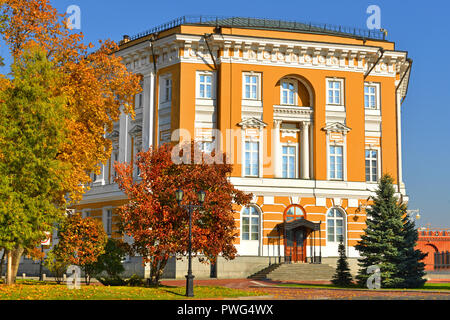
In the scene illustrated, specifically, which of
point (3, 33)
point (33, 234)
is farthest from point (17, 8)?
point (33, 234)

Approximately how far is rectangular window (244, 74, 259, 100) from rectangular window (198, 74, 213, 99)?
2256 mm

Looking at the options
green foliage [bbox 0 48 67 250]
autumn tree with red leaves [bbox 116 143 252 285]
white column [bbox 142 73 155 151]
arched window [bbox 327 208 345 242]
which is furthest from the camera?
white column [bbox 142 73 155 151]

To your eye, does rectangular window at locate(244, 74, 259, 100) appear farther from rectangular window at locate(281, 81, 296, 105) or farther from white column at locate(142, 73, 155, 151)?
white column at locate(142, 73, 155, 151)

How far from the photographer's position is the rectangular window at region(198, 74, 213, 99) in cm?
4234

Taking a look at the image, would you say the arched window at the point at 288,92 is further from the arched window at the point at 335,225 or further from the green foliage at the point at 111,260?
the green foliage at the point at 111,260

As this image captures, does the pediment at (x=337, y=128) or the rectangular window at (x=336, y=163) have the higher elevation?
the pediment at (x=337, y=128)

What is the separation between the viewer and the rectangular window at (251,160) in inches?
1647

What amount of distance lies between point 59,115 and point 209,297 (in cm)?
1020

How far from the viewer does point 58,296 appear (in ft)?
75.5

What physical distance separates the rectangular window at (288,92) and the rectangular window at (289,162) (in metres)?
3.06

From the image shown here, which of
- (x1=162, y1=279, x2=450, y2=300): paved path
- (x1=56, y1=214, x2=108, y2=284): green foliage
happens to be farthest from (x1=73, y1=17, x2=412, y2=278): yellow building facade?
(x1=56, y1=214, x2=108, y2=284): green foliage

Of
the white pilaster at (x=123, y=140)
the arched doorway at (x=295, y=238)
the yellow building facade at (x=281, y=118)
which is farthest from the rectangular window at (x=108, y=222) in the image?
the arched doorway at (x=295, y=238)

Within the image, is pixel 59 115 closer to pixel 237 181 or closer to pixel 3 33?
pixel 3 33

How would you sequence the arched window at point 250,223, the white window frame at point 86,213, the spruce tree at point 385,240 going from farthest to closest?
the white window frame at point 86,213
the arched window at point 250,223
the spruce tree at point 385,240
